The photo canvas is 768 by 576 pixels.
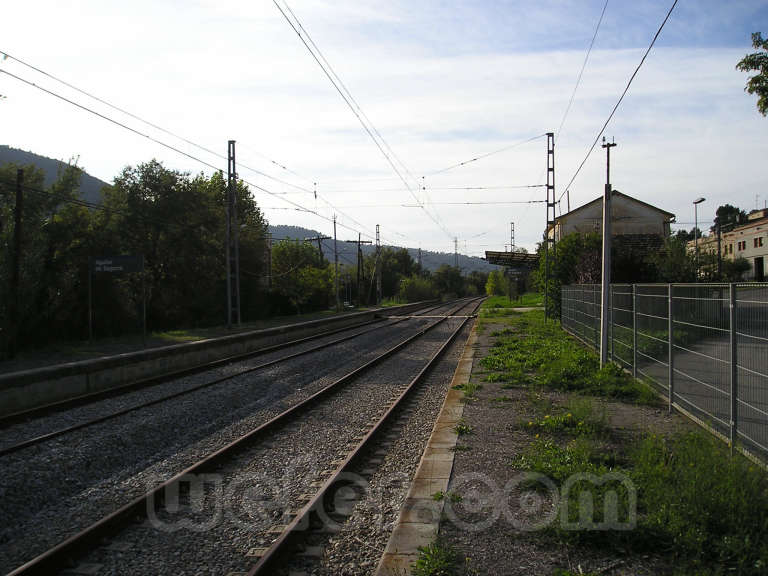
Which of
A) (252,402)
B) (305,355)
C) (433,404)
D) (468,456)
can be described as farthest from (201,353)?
(468,456)

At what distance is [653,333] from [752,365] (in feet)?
14.2

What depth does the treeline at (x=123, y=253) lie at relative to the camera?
28438 millimetres

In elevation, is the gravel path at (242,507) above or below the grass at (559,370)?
below

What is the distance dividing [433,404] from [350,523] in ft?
19.1

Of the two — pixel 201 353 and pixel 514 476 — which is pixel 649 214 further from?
pixel 514 476

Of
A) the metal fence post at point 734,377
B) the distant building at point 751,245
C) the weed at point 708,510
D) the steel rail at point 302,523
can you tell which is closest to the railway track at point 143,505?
the steel rail at point 302,523

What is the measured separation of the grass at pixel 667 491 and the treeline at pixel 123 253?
22.7 metres

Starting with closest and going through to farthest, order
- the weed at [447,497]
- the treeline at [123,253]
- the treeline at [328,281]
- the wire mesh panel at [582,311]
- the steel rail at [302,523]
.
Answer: the steel rail at [302,523] < the weed at [447,497] < the wire mesh panel at [582,311] < the treeline at [123,253] < the treeline at [328,281]

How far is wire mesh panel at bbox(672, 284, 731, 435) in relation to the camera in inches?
269

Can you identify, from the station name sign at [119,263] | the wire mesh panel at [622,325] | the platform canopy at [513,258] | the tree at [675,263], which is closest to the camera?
the wire mesh panel at [622,325]

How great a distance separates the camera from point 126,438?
27.9ft

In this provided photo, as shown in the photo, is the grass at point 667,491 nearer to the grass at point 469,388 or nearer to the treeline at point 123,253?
the grass at point 469,388

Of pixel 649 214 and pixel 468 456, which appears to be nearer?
pixel 468 456

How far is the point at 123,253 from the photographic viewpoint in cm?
4200
